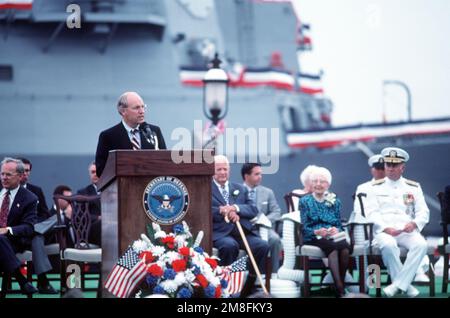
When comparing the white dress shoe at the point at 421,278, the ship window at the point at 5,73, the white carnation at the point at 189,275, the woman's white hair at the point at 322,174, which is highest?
the ship window at the point at 5,73

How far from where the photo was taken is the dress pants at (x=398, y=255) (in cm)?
801

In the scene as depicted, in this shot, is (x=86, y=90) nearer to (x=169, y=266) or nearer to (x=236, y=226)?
(x=236, y=226)

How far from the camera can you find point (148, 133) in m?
6.35

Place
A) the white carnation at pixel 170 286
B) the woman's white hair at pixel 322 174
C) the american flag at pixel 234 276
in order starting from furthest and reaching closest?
the woman's white hair at pixel 322 174
the american flag at pixel 234 276
the white carnation at pixel 170 286

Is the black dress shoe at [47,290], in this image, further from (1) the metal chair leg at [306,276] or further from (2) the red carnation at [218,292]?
(2) the red carnation at [218,292]

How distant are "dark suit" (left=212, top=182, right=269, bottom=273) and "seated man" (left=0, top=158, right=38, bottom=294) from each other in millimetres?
1420

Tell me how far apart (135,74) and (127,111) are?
36.5ft

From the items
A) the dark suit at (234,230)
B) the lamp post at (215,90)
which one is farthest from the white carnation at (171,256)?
the lamp post at (215,90)

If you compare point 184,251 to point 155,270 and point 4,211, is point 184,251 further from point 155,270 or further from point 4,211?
point 4,211

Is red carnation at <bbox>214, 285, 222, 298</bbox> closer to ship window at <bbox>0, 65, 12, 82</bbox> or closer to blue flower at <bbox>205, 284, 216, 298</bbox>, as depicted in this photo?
blue flower at <bbox>205, 284, 216, 298</bbox>

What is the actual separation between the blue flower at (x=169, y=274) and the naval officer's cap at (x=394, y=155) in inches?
122

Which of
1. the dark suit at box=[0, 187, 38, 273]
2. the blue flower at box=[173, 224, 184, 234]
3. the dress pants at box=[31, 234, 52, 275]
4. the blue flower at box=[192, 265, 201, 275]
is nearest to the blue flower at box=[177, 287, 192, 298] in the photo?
the blue flower at box=[192, 265, 201, 275]

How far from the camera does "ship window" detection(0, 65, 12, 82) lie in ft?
52.5

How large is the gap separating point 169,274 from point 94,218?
110 inches
